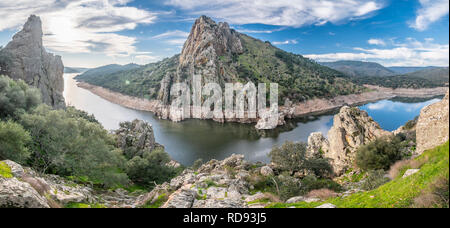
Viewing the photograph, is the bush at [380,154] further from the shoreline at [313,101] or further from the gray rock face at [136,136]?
the shoreline at [313,101]

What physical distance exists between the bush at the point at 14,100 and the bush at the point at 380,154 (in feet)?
98.0

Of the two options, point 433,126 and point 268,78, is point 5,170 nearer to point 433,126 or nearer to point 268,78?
point 433,126

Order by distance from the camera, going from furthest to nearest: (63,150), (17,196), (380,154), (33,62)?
(33,62)
(380,154)
(63,150)
(17,196)

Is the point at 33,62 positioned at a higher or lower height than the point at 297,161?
higher

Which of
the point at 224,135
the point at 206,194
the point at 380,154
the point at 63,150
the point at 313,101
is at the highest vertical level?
the point at 313,101

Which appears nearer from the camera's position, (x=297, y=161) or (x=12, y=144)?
(x=12, y=144)

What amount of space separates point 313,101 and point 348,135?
250 feet

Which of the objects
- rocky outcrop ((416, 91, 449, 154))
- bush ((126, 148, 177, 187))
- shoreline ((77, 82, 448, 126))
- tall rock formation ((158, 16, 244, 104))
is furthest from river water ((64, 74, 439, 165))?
rocky outcrop ((416, 91, 449, 154))

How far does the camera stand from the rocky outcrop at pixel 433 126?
1013 centimetres

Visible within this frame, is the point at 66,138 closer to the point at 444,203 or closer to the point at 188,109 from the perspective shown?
the point at 444,203

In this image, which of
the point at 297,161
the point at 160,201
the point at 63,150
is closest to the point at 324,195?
the point at 160,201

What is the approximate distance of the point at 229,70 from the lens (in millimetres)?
104938

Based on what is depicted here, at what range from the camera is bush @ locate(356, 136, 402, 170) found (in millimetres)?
18688
